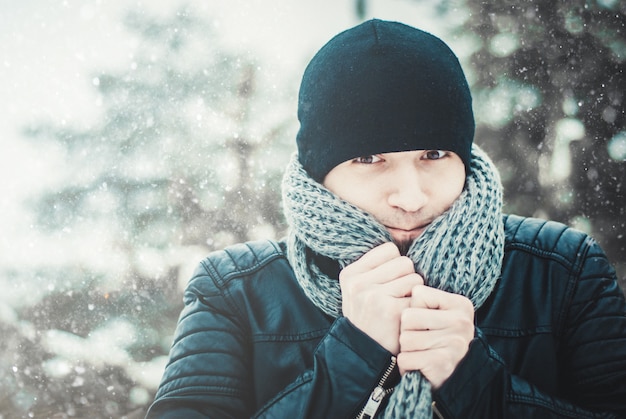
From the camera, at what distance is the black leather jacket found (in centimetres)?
99

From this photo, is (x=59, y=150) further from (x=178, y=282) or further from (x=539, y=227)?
(x=539, y=227)

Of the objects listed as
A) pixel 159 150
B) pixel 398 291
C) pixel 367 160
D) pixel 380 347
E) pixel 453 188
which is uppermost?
pixel 159 150

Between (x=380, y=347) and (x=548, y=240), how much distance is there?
63 centimetres

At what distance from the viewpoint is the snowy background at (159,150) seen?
285 cm

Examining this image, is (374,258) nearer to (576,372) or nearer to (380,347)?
(380,347)

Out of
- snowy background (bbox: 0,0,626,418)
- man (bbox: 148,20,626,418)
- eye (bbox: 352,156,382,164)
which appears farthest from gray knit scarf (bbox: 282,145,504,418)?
snowy background (bbox: 0,0,626,418)

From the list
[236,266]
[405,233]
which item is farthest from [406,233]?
[236,266]

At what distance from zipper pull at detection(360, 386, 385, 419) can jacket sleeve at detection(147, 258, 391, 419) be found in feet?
0.04

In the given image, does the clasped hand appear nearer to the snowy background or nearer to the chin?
the chin

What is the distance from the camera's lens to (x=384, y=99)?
1.13 m

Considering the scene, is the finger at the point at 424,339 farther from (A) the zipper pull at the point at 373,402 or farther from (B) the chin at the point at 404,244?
(B) the chin at the point at 404,244

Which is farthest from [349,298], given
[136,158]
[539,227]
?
[136,158]

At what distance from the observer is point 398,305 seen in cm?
98

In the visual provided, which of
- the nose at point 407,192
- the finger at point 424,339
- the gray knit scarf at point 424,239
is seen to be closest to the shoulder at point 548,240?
the gray knit scarf at point 424,239
